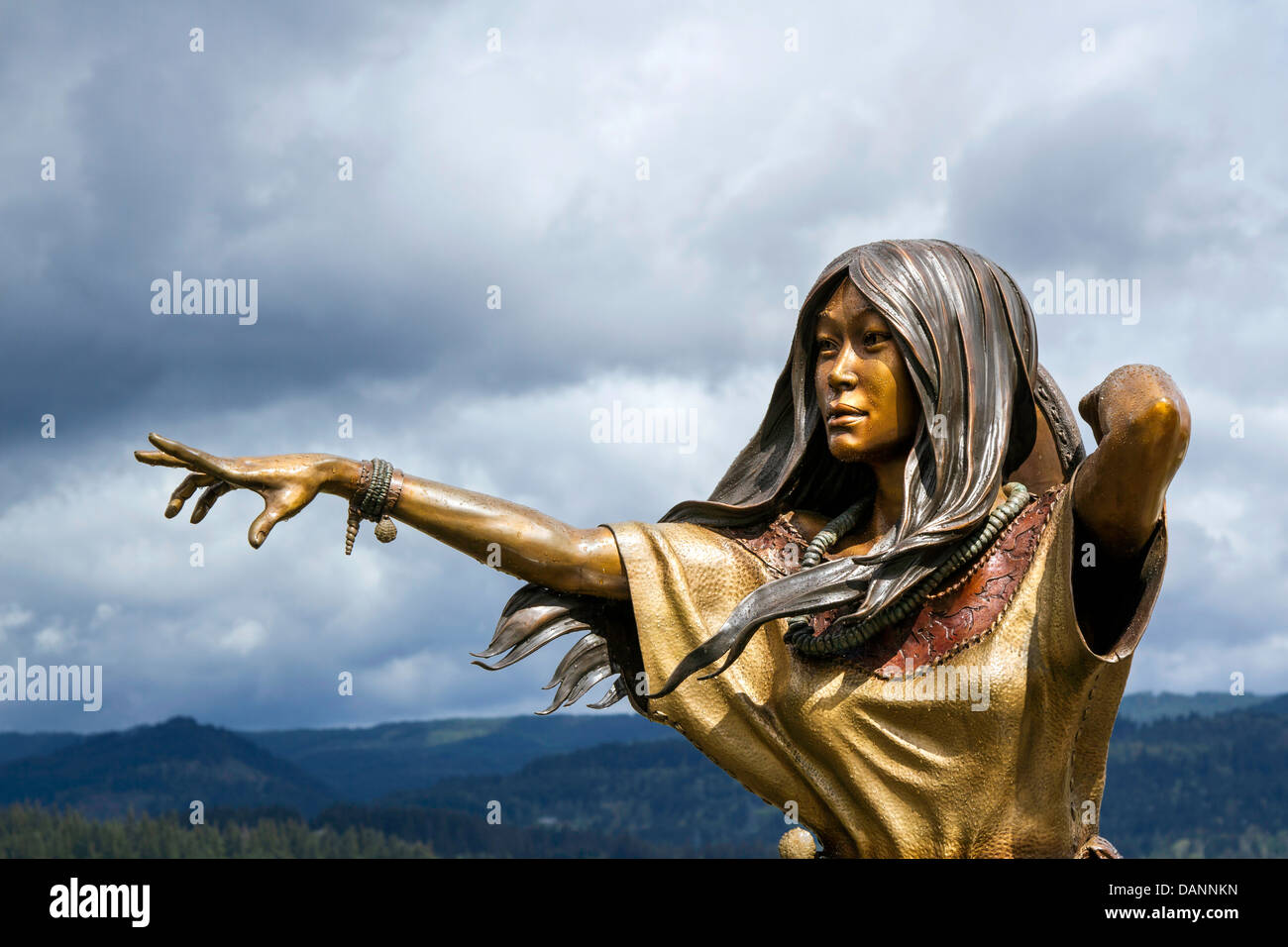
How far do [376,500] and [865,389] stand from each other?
1743 millimetres

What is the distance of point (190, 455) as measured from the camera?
220 inches

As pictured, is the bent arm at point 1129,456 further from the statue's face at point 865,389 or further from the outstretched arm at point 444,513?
the outstretched arm at point 444,513

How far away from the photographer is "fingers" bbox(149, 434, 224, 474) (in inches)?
219

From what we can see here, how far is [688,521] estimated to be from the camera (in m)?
6.34

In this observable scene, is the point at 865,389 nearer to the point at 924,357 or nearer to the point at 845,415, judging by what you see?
the point at 845,415

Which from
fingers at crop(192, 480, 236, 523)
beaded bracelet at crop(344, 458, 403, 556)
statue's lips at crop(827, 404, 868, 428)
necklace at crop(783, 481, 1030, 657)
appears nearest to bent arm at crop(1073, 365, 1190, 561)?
necklace at crop(783, 481, 1030, 657)

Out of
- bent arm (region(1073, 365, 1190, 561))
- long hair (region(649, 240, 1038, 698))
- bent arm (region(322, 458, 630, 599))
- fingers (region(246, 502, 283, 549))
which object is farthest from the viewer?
bent arm (region(322, 458, 630, 599))

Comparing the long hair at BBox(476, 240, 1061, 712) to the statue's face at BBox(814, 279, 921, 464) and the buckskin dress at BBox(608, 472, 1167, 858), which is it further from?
the buckskin dress at BBox(608, 472, 1167, 858)

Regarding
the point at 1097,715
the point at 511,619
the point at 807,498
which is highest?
the point at 807,498

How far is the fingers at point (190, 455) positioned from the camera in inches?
219

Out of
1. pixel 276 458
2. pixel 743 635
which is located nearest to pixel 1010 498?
pixel 743 635

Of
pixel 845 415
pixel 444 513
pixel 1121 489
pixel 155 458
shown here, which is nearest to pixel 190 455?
pixel 155 458
